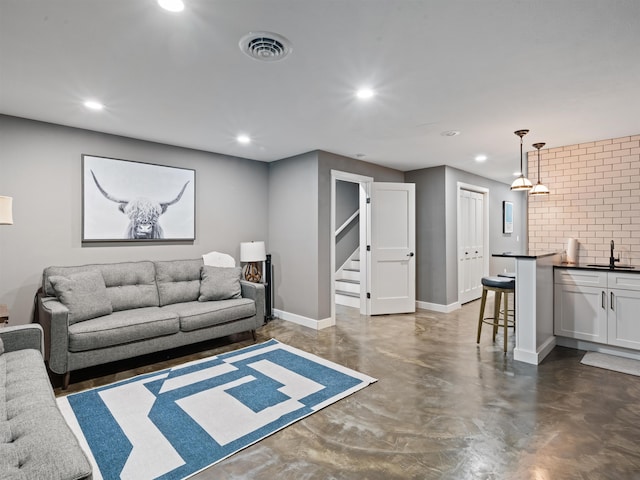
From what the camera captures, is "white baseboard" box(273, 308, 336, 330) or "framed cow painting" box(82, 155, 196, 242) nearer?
"framed cow painting" box(82, 155, 196, 242)

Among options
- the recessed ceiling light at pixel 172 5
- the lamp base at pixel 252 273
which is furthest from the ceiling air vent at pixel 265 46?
the lamp base at pixel 252 273

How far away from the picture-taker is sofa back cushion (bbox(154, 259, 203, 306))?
12.7 feet

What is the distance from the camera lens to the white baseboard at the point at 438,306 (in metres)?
5.50

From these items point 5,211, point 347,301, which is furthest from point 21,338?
point 347,301

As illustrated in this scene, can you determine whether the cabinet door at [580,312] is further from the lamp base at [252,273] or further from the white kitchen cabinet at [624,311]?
the lamp base at [252,273]

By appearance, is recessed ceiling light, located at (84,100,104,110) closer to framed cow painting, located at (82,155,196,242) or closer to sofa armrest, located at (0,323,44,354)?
framed cow painting, located at (82,155,196,242)

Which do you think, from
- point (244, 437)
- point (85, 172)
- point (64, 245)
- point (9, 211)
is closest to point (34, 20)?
point (9, 211)

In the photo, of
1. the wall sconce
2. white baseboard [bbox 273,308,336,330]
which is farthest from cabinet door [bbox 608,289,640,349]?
the wall sconce

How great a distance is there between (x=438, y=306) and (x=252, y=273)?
300 cm

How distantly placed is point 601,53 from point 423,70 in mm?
1057

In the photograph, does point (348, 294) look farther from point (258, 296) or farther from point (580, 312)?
point (580, 312)

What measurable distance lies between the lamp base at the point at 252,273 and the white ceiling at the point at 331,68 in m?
1.80

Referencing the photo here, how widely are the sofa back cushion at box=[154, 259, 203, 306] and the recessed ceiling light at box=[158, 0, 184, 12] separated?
290 centimetres

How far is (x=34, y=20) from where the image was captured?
1825 millimetres
